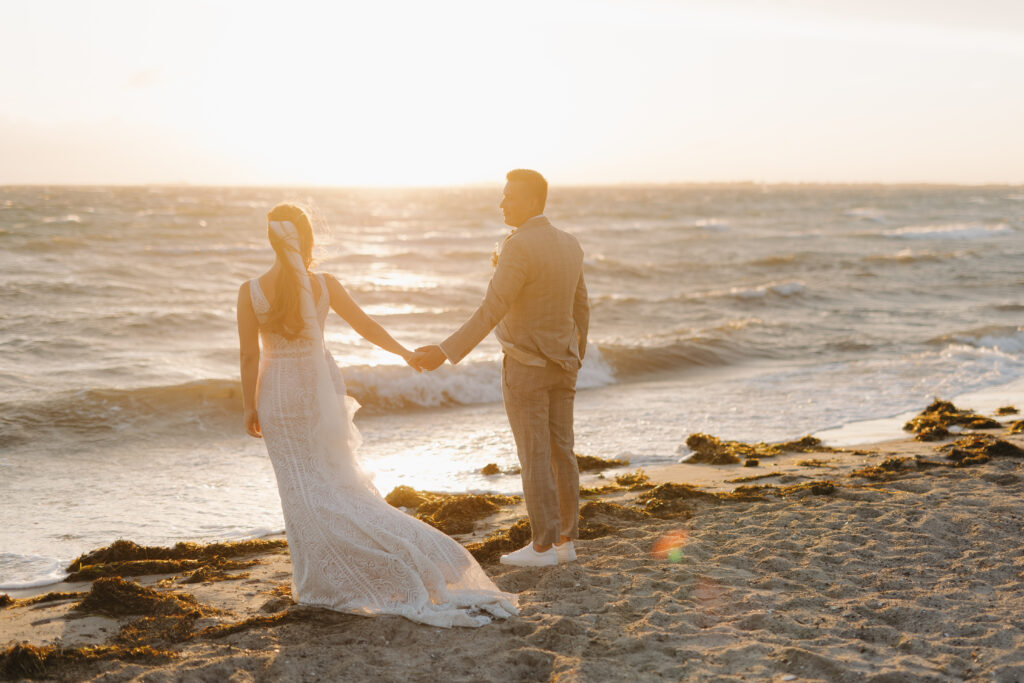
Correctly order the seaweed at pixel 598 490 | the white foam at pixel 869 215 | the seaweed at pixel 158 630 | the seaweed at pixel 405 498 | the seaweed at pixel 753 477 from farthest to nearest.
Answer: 1. the white foam at pixel 869 215
2. the seaweed at pixel 753 477
3. the seaweed at pixel 598 490
4. the seaweed at pixel 405 498
5. the seaweed at pixel 158 630

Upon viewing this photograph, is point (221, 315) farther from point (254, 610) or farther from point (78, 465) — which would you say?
point (254, 610)

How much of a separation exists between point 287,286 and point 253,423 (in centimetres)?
78

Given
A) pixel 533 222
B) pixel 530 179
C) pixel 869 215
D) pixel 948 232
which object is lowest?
pixel 533 222

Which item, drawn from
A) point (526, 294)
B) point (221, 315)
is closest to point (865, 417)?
point (526, 294)

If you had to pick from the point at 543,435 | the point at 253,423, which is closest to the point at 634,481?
the point at 543,435

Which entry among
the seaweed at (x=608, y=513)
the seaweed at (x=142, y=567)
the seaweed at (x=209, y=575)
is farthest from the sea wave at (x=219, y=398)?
the seaweed at (x=608, y=513)

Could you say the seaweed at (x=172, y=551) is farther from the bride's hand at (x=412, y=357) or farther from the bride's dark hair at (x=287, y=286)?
the bride's dark hair at (x=287, y=286)

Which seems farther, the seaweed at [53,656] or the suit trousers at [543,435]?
the suit trousers at [543,435]

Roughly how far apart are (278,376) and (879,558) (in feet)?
11.3

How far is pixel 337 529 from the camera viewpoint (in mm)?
4344

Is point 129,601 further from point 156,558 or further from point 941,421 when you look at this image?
point 941,421

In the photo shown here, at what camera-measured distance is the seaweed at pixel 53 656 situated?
3805 millimetres

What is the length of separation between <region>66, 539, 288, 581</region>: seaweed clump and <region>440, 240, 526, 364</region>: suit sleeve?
207 centimetres

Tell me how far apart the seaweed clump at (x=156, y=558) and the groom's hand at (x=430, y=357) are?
1784 mm
